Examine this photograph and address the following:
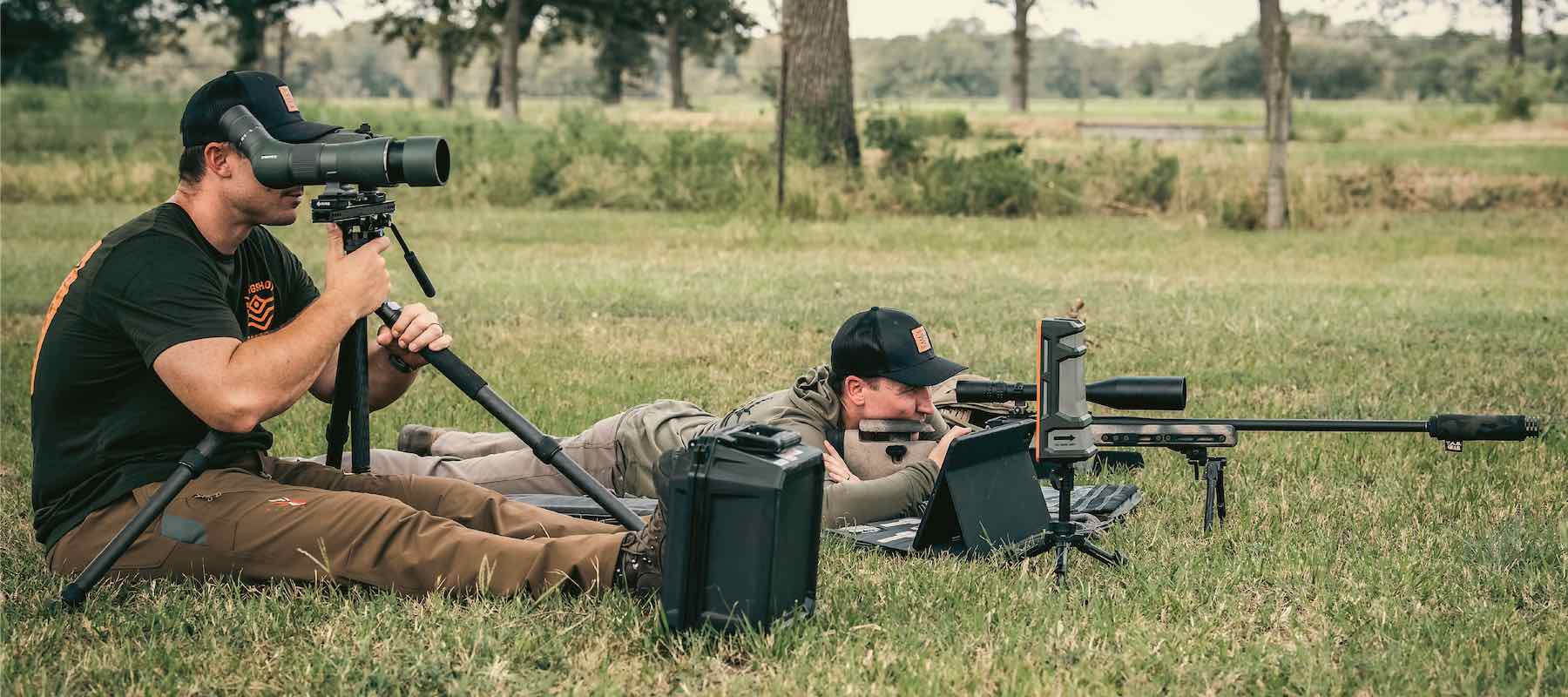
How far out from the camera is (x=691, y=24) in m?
60.3

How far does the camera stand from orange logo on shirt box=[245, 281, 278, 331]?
439cm

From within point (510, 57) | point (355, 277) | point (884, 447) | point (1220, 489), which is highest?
point (510, 57)

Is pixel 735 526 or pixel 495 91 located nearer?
pixel 735 526

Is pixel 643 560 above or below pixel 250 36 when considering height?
below

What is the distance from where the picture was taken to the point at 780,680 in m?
3.55

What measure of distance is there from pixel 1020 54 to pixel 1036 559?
2206 inches

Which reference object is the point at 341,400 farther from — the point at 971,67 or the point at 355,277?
the point at 971,67

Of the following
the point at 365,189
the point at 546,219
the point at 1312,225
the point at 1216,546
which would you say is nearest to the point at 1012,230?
the point at 1312,225

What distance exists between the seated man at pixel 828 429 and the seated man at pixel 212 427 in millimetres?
1130

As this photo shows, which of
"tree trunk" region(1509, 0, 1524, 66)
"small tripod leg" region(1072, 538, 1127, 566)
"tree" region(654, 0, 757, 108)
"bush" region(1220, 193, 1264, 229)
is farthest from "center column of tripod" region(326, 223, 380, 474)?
"tree" region(654, 0, 757, 108)

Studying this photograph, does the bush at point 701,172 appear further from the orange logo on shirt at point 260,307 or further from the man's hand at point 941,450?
the orange logo on shirt at point 260,307

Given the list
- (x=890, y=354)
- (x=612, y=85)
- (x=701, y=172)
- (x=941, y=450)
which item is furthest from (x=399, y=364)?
→ (x=612, y=85)

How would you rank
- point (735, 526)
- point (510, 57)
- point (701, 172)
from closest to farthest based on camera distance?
point (735, 526) < point (701, 172) < point (510, 57)

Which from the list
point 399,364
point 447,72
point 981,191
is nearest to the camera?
→ point 399,364
